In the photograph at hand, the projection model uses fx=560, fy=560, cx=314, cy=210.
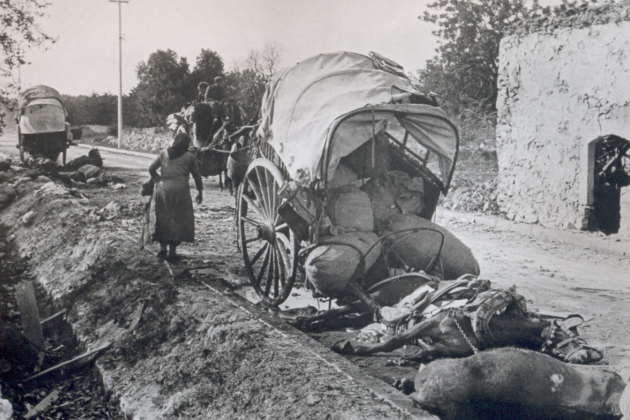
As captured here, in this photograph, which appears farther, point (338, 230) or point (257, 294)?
point (257, 294)

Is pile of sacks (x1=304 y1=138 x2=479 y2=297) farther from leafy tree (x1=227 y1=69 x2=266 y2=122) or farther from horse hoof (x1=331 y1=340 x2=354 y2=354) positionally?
leafy tree (x1=227 y1=69 x2=266 y2=122)

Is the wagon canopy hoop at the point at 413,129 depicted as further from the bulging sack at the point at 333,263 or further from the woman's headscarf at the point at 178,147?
the woman's headscarf at the point at 178,147

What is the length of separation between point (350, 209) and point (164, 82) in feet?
72.4

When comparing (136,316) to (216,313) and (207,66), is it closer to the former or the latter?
(216,313)

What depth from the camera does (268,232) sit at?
6.26m

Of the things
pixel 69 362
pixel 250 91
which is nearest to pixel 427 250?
pixel 69 362

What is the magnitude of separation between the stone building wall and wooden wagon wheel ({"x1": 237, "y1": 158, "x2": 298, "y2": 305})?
6.01 meters

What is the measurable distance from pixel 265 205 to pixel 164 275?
5.19 ft

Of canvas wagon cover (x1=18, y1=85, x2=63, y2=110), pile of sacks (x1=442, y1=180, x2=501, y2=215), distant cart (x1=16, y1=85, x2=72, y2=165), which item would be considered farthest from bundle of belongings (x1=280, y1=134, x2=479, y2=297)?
canvas wagon cover (x1=18, y1=85, x2=63, y2=110)

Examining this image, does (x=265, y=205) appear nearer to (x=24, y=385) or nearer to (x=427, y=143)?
(x=427, y=143)

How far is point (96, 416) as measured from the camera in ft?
16.0

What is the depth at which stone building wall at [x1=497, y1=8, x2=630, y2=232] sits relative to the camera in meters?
9.09

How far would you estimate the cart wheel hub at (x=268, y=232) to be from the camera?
6.18 meters

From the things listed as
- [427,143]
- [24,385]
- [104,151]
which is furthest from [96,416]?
[104,151]
